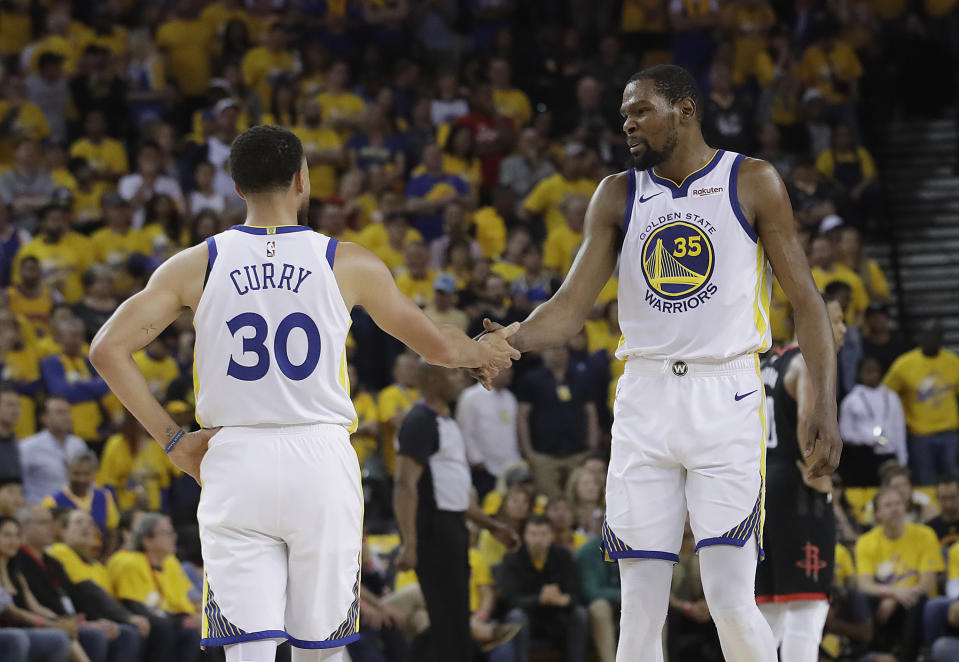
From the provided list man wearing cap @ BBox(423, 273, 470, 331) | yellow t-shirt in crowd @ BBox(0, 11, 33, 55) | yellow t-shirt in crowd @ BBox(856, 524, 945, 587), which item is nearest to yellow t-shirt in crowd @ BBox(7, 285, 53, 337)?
man wearing cap @ BBox(423, 273, 470, 331)

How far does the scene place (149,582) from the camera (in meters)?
10.2

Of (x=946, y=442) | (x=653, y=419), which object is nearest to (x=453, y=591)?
(x=653, y=419)

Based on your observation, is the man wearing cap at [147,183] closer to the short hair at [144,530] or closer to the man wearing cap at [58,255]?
the man wearing cap at [58,255]

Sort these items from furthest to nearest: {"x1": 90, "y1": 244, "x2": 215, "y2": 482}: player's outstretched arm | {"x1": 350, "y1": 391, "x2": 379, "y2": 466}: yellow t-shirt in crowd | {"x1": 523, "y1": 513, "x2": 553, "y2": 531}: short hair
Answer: {"x1": 350, "y1": 391, "x2": 379, "y2": 466}: yellow t-shirt in crowd
{"x1": 523, "y1": 513, "x2": 553, "y2": 531}: short hair
{"x1": 90, "y1": 244, "x2": 215, "y2": 482}: player's outstretched arm

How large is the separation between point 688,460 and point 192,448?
1.94 m

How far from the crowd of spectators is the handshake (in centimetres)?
417

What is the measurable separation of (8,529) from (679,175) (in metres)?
5.75

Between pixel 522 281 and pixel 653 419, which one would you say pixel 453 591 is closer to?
pixel 653 419

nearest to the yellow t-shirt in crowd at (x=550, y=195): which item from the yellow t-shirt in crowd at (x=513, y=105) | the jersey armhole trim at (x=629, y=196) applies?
the yellow t-shirt in crowd at (x=513, y=105)

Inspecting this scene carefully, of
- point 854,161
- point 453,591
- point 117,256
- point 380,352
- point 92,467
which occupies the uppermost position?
point 854,161

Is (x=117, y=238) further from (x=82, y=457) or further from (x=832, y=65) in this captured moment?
(x=832, y=65)

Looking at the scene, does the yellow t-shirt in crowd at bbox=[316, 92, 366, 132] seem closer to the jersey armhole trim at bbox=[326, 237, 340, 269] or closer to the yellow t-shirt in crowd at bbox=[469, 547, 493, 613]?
the yellow t-shirt in crowd at bbox=[469, 547, 493, 613]

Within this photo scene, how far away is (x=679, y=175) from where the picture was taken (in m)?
5.88

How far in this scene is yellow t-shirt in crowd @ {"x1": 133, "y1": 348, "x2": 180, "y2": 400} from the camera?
1237 cm
